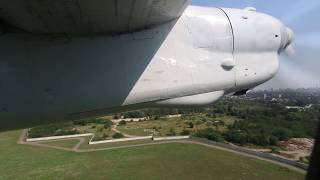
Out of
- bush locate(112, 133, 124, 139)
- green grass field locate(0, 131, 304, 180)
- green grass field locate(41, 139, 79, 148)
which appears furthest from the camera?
bush locate(112, 133, 124, 139)

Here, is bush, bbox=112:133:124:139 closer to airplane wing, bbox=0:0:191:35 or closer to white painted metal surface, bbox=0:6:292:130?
white painted metal surface, bbox=0:6:292:130

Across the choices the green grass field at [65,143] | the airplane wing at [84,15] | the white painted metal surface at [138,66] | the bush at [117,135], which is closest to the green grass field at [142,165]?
the green grass field at [65,143]

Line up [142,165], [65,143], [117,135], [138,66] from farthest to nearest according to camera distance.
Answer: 1. [117,135]
2. [65,143]
3. [142,165]
4. [138,66]

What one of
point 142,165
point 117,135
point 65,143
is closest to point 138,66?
point 142,165

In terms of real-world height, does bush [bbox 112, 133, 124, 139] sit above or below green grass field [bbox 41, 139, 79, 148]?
above

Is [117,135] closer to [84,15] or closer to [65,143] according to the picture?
[65,143]

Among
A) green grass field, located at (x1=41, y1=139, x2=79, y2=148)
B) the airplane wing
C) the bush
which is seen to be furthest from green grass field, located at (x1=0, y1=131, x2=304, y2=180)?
the airplane wing
